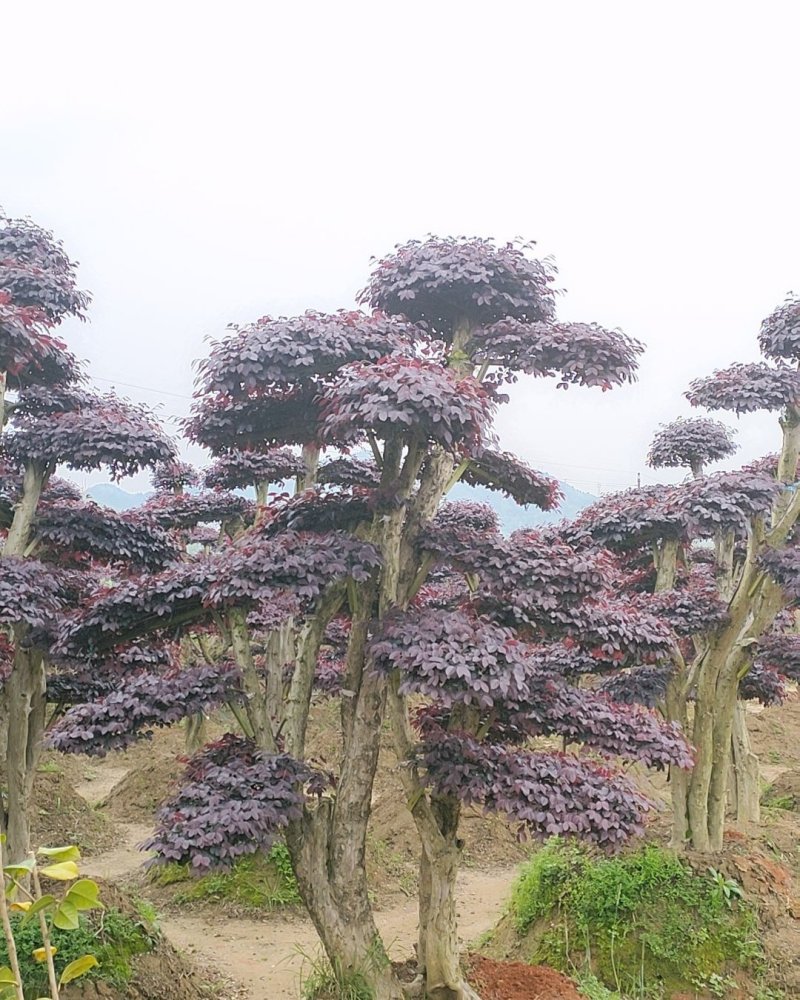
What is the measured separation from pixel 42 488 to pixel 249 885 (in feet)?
15.1

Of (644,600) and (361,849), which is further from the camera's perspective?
(644,600)

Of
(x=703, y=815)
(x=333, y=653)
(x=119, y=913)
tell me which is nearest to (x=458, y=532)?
(x=119, y=913)

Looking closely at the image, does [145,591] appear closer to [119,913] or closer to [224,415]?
[224,415]

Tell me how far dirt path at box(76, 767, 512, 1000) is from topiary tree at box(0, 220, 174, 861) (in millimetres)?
1835

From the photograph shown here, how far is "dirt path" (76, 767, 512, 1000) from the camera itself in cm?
662

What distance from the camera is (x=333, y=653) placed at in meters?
9.87

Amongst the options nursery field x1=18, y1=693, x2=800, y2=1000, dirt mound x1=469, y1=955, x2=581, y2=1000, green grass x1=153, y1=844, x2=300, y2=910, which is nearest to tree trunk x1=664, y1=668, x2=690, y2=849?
nursery field x1=18, y1=693, x2=800, y2=1000

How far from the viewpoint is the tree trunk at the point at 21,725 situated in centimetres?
749

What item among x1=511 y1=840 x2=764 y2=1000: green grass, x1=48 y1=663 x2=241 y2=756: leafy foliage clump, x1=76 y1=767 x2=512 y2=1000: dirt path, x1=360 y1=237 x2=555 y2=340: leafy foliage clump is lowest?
x1=76 y1=767 x2=512 y2=1000: dirt path

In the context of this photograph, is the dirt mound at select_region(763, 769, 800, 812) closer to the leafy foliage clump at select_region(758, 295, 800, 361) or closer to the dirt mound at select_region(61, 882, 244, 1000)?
the leafy foliage clump at select_region(758, 295, 800, 361)

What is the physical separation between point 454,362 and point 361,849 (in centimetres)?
318

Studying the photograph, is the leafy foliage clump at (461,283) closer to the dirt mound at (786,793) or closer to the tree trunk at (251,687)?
the tree trunk at (251,687)

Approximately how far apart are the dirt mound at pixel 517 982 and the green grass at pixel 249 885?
3.37 meters

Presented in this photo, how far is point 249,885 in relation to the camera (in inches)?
340
